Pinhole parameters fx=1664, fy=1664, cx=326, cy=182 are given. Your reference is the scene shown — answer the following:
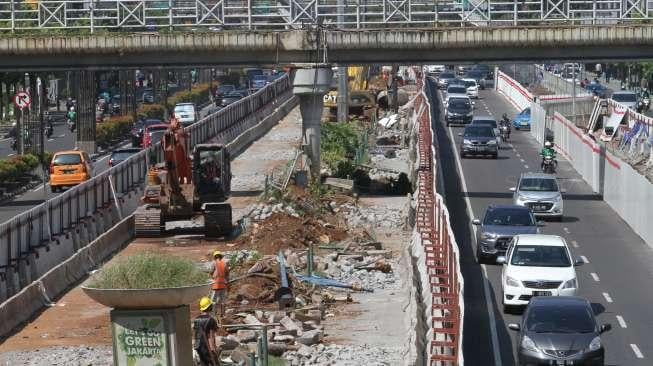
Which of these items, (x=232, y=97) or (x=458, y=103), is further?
(x=232, y=97)

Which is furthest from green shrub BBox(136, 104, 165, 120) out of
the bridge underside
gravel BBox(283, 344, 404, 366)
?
gravel BBox(283, 344, 404, 366)

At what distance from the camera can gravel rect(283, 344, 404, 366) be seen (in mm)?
26438

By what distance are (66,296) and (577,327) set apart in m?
12.1

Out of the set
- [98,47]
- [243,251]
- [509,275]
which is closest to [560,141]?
[98,47]

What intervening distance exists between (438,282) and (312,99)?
1016 inches

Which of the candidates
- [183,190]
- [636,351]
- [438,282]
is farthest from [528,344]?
[183,190]

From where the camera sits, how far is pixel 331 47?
54188mm

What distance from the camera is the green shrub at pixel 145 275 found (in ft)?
65.0

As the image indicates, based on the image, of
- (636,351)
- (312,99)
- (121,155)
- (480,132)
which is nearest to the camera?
(636,351)

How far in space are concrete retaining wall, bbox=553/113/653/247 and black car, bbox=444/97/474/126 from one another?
1166cm

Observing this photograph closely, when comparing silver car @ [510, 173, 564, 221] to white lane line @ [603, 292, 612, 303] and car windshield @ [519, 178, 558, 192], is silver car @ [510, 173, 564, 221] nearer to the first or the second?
car windshield @ [519, 178, 558, 192]

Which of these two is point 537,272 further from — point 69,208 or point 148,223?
point 148,223

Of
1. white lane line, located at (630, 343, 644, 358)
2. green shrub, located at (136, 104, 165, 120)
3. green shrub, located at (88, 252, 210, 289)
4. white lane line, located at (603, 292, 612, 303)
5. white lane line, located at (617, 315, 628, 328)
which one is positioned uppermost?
green shrub, located at (88, 252, 210, 289)

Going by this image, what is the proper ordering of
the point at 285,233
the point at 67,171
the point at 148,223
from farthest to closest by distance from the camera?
1. the point at 67,171
2. the point at 148,223
3. the point at 285,233
